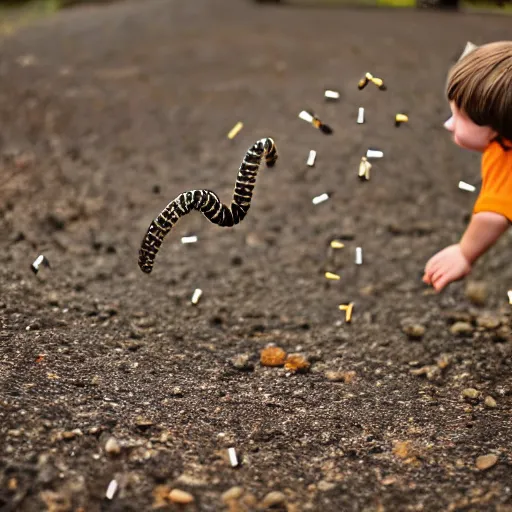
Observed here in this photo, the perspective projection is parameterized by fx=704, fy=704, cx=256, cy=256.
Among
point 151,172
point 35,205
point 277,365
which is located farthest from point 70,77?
point 277,365

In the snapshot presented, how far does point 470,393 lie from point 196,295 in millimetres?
1360

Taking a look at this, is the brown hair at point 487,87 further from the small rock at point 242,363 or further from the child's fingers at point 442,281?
the small rock at point 242,363

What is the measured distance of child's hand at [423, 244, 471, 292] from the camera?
2.54 metres

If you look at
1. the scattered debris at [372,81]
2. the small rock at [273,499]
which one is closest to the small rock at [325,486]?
the small rock at [273,499]

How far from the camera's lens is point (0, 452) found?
2.08m

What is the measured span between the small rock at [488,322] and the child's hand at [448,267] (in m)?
0.88

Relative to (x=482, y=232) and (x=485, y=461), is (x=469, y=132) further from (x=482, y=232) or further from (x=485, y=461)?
(x=485, y=461)

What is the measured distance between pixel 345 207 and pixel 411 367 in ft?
6.20

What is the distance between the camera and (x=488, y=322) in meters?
3.38

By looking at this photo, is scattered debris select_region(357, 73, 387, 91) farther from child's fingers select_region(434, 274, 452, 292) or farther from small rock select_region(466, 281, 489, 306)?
small rock select_region(466, 281, 489, 306)

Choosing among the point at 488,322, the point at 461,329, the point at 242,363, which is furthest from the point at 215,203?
the point at 488,322

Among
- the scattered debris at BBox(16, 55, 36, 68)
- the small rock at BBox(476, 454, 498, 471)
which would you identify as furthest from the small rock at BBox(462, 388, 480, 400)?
the scattered debris at BBox(16, 55, 36, 68)

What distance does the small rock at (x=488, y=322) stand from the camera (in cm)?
335

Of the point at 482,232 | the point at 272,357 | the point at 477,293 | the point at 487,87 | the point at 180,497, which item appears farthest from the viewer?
the point at 477,293
